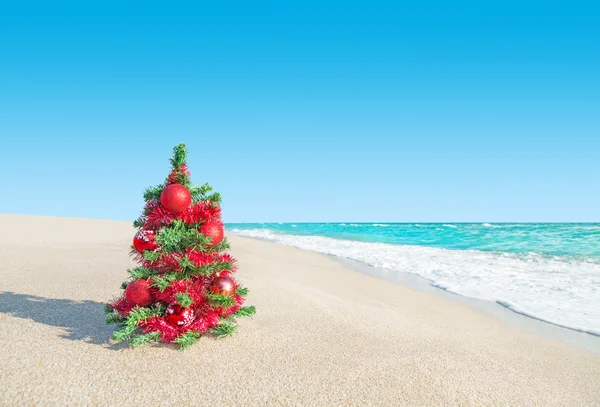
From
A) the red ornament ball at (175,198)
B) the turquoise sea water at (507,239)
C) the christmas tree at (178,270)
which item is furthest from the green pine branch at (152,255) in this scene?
the turquoise sea water at (507,239)

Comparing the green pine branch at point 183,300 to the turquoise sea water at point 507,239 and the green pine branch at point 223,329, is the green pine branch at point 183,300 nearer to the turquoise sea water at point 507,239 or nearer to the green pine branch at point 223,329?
the green pine branch at point 223,329

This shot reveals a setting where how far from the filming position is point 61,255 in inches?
244

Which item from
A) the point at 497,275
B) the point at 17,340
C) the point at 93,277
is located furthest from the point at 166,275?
the point at 497,275

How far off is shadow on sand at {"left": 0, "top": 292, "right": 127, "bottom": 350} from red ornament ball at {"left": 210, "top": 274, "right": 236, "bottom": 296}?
0.65 metres

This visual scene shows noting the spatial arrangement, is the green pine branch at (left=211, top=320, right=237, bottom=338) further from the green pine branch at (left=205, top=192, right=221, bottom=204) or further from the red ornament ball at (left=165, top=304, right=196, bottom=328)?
the green pine branch at (left=205, top=192, right=221, bottom=204)

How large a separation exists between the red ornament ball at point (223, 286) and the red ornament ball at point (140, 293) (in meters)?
0.40

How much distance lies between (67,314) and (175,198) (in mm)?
1482

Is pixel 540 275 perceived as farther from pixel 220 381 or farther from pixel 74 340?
pixel 74 340

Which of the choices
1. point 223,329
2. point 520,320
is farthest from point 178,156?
point 520,320

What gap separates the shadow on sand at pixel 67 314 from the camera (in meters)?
2.56

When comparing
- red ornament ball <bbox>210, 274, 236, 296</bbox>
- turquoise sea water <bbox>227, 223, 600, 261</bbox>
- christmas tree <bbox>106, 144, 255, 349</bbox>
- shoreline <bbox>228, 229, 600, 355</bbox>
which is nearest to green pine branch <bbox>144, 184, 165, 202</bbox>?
christmas tree <bbox>106, 144, 255, 349</bbox>

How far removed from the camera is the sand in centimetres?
194

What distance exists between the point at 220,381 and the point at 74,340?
3.58ft

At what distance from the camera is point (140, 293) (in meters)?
2.44
